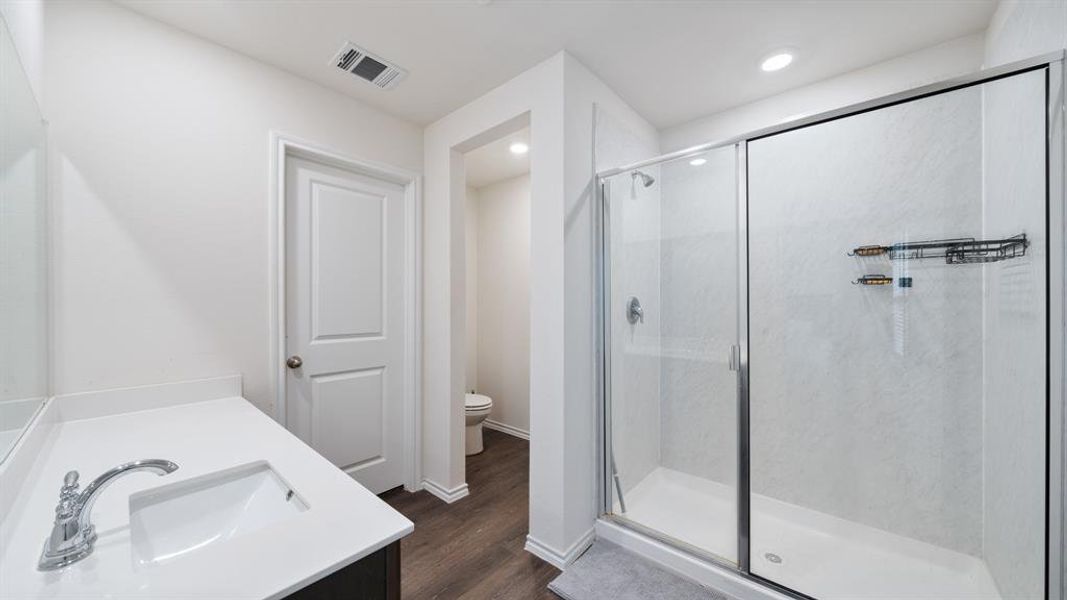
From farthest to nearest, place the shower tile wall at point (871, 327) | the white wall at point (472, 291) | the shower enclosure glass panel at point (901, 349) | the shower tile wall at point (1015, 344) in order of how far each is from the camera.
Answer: the white wall at point (472, 291) → the shower tile wall at point (871, 327) → the shower enclosure glass panel at point (901, 349) → the shower tile wall at point (1015, 344)

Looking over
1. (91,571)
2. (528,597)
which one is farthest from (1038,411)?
(91,571)

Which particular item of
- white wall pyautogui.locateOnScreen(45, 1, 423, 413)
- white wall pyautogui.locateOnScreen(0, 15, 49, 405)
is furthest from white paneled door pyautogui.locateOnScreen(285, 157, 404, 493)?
white wall pyautogui.locateOnScreen(0, 15, 49, 405)

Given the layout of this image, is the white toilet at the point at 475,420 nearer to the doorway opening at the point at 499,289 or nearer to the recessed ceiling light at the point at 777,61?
the doorway opening at the point at 499,289

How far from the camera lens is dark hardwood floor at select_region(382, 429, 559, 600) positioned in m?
1.63

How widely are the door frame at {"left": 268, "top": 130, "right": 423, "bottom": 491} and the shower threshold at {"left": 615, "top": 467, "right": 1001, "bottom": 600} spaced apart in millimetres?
1420

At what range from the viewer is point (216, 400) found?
1.70m

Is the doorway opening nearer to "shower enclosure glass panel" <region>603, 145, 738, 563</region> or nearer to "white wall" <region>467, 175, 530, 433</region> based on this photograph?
"white wall" <region>467, 175, 530, 433</region>

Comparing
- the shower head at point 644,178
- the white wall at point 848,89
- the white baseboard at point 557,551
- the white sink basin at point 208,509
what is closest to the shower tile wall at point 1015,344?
the white wall at point 848,89

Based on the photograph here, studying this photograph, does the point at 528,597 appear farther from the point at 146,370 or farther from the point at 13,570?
the point at 146,370

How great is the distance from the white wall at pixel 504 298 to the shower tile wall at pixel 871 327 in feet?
6.40

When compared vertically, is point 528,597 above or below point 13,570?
below

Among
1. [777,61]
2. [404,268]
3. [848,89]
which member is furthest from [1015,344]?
[404,268]

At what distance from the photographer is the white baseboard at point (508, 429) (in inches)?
138

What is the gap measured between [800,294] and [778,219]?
0.42 metres
